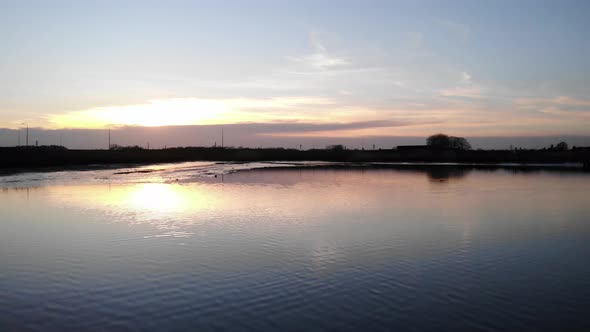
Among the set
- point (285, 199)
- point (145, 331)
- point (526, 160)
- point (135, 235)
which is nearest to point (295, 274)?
point (145, 331)

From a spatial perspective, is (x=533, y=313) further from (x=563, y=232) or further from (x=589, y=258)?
(x=563, y=232)

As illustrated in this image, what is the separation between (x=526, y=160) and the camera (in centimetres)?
8588

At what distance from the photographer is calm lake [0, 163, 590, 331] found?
7359 mm

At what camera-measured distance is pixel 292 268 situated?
1014 centimetres

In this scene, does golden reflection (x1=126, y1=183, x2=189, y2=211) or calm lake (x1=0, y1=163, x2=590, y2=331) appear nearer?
calm lake (x1=0, y1=163, x2=590, y2=331)

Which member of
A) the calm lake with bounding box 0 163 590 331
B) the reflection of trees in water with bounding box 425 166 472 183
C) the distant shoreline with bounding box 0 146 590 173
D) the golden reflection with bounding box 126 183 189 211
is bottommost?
the calm lake with bounding box 0 163 590 331

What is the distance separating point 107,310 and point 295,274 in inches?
145

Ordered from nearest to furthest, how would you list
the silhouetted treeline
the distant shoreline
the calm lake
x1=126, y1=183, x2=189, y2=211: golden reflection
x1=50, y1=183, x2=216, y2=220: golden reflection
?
the calm lake < x1=50, y1=183, x2=216, y2=220: golden reflection < x1=126, y1=183, x2=189, y2=211: golden reflection < the distant shoreline < the silhouetted treeline

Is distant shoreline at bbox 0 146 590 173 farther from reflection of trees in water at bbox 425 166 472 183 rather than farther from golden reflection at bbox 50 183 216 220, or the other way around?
golden reflection at bbox 50 183 216 220

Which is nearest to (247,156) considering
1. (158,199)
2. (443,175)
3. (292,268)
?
(443,175)

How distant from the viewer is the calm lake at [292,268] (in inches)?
290

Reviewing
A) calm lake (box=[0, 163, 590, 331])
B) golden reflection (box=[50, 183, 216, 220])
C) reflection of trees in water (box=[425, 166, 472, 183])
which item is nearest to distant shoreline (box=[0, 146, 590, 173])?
reflection of trees in water (box=[425, 166, 472, 183])

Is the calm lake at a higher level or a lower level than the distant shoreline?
lower

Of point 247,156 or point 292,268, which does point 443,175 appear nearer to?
point 292,268
